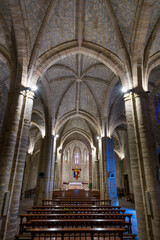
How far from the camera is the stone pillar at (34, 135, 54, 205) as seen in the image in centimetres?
1070

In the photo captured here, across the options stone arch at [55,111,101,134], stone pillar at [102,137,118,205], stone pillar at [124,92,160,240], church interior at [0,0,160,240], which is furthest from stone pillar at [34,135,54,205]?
stone pillar at [124,92,160,240]

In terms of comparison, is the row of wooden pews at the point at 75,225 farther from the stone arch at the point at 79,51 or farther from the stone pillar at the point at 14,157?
the stone arch at the point at 79,51

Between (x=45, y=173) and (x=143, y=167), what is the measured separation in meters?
8.43

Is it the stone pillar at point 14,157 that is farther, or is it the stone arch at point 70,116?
the stone arch at point 70,116

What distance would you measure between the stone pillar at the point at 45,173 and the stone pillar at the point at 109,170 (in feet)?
15.7

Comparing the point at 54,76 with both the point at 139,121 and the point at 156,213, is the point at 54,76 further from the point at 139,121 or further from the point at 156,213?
the point at 156,213

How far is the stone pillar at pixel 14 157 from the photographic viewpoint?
15.2 feet

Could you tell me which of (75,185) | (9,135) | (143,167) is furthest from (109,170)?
(75,185)

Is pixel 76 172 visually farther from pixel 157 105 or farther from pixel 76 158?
pixel 157 105

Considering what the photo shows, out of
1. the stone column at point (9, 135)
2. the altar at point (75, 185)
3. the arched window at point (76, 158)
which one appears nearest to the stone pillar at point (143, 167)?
the stone column at point (9, 135)

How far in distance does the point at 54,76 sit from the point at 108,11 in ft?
19.3

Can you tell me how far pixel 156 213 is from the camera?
4.54 meters

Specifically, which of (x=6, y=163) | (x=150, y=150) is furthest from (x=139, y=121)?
(x=6, y=163)

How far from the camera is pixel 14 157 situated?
5195 millimetres
